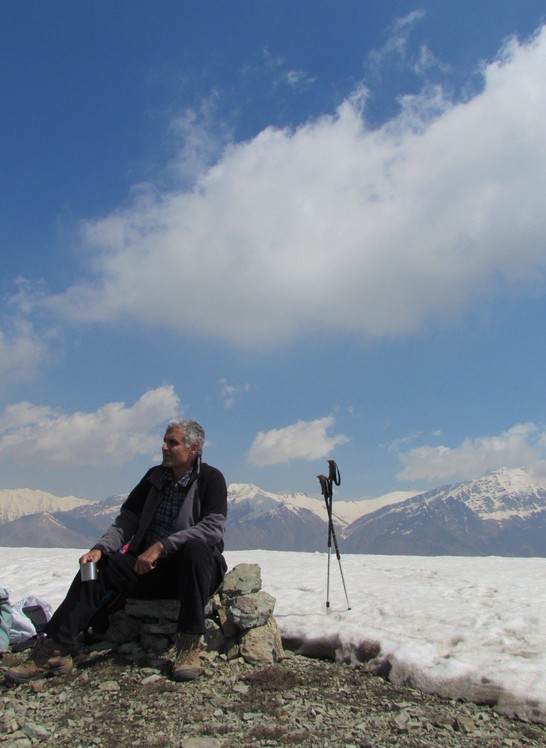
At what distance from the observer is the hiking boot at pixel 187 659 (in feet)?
17.1

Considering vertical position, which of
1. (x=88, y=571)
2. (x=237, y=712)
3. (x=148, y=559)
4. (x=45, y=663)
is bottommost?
→ (x=237, y=712)

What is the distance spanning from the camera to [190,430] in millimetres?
6469

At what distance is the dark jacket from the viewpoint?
19.9 feet

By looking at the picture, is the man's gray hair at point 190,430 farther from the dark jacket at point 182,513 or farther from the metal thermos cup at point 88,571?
the metal thermos cup at point 88,571

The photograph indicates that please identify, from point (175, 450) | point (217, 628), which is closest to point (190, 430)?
point (175, 450)

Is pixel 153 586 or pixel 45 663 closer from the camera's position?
pixel 45 663

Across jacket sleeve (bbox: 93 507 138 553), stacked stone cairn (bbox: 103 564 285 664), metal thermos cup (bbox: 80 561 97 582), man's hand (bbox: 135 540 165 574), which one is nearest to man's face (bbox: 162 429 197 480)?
jacket sleeve (bbox: 93 507 138 553)

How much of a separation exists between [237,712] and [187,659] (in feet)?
2.87

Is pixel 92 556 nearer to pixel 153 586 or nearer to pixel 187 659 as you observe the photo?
pixel 153 586

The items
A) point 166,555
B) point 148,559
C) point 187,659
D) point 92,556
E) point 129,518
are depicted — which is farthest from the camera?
point 129,518

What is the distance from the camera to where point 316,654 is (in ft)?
21.1

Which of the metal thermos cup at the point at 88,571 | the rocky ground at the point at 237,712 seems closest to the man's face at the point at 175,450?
the metal thermos cup at the point at 88,571

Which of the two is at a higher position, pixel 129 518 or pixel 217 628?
pixel 129 518

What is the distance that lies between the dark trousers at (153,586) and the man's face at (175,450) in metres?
1.02
